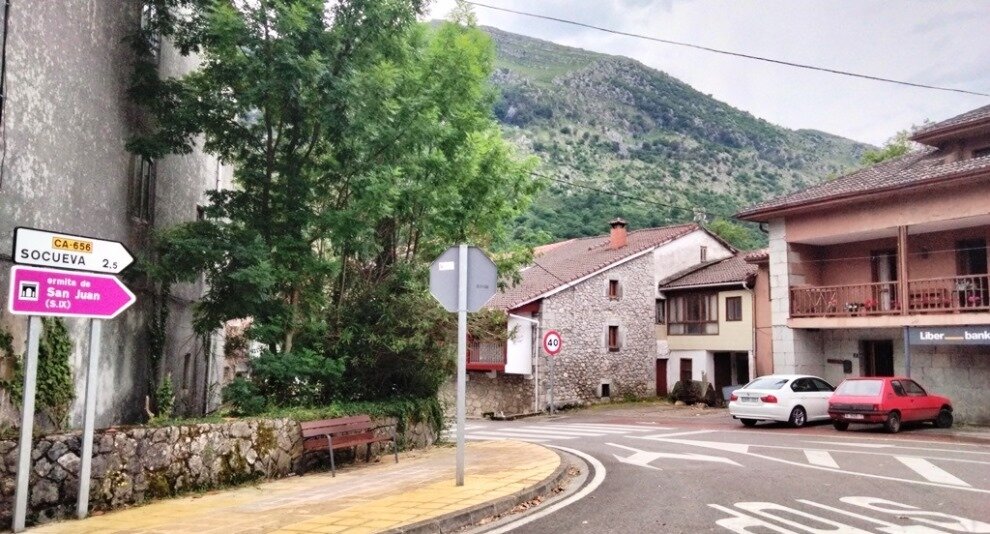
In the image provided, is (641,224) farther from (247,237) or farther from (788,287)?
(247,237)

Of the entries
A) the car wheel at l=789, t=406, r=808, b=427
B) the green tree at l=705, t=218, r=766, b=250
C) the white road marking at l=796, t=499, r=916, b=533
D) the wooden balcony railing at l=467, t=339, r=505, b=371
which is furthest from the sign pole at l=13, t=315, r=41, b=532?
the green tree at l=705, t=218, r=766, b=250

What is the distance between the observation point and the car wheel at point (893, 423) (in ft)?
60.4

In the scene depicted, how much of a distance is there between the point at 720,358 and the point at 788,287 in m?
10.2

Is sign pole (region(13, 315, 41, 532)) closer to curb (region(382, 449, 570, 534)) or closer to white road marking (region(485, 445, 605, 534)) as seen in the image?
curb (region(382, 449, 570, 534))

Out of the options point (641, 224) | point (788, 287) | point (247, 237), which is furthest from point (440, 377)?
point (641, 224)

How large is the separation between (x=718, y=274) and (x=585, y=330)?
7.04 metres

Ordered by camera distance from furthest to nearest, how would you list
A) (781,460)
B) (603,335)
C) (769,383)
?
(603,335) < (769,383) < (781,460)

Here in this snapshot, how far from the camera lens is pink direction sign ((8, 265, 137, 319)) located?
726 centimetres

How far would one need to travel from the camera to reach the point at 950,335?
2023 centimetres

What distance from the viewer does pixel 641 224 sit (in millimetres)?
63875

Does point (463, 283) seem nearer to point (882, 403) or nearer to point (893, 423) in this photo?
point (882, 403)

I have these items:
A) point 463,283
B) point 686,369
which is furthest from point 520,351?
point 463,283

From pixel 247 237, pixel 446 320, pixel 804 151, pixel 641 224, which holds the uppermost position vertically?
pixel 804 151

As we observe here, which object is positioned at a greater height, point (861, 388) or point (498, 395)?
Answer: point (861, 388)
